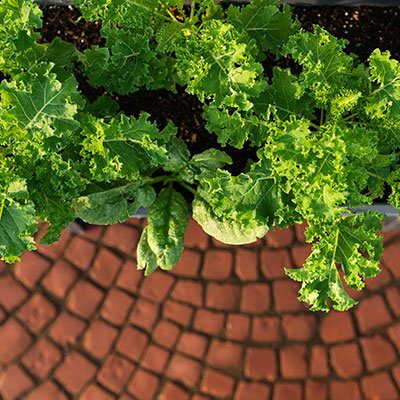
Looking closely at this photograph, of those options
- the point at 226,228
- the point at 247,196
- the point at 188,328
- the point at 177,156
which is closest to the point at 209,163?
the point at 177,156

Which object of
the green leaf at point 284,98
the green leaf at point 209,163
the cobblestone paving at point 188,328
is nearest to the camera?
the green leaf at point 284,98

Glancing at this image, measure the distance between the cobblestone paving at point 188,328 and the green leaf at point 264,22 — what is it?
1.34m

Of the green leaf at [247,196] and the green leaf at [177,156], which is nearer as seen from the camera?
the green leaf at [247,196]

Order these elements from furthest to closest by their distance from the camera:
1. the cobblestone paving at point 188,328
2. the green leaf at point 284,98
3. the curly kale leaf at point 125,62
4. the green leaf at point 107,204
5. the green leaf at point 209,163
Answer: the cobblestone paving at point 188,328, the green leaf at point 209,163, the green leaf at point 107,204, the curly kale leaf at point 125,62, the green leaf at point 284,98

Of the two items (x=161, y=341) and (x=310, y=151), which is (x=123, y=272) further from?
(x=310, y=151)

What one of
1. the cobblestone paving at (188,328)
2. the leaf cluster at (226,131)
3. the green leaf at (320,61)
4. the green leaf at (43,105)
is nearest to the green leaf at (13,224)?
the leaf cluster at (226,131)

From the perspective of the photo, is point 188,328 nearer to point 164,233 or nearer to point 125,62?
point 164,233

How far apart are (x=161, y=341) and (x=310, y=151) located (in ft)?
6.09

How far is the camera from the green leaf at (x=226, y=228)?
238 centimetres

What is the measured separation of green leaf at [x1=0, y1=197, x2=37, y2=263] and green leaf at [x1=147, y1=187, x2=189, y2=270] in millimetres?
667

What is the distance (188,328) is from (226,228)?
3.39 ft

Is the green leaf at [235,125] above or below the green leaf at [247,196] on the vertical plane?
above

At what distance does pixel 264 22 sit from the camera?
2275 millimetres

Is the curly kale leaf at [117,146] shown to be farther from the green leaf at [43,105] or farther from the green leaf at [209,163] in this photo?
the green leaf at [209,163]
